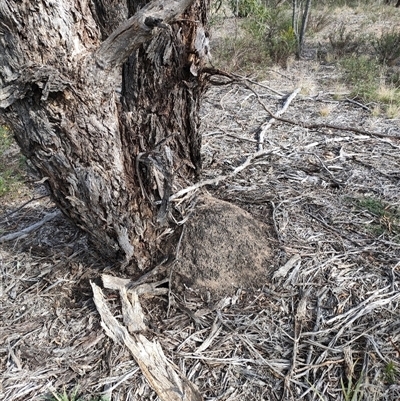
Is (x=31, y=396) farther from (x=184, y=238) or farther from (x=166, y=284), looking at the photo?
(x=184, y=238)

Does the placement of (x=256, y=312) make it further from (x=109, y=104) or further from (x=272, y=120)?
(x=272, y=120)

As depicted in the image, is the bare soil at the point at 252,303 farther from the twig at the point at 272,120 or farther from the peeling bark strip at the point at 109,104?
the twig at the point at 272,120

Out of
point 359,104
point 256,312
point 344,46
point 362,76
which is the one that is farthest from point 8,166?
point 344,46

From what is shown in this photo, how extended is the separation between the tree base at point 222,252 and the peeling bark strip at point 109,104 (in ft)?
0.55

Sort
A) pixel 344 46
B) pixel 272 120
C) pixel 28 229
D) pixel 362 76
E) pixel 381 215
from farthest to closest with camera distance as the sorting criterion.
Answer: pixel 344 46, pixel 362 76, pixel 272 120, pixel 28 229, pixel 381 215

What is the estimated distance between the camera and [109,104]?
1.62 meters

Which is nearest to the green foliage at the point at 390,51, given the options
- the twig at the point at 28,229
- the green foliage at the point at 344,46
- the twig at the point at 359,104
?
the green foliage at the point at 344,46

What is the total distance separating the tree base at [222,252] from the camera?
1931mm

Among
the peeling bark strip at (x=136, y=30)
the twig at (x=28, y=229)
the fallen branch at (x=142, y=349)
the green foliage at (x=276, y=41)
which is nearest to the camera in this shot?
the peeling bark strip at (x=136, y=30)

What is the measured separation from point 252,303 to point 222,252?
0.96 ft

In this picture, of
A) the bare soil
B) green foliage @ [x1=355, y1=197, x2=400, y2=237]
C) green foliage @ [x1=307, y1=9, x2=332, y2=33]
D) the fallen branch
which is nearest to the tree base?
the bare soil

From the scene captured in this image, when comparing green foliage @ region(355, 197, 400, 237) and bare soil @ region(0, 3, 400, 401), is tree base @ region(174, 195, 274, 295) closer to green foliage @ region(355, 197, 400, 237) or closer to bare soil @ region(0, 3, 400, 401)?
bare soil @ region(0, 3, 400, 401)

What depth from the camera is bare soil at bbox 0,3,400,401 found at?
5.24ft

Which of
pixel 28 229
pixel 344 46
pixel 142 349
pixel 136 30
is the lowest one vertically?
pixel 344 46
